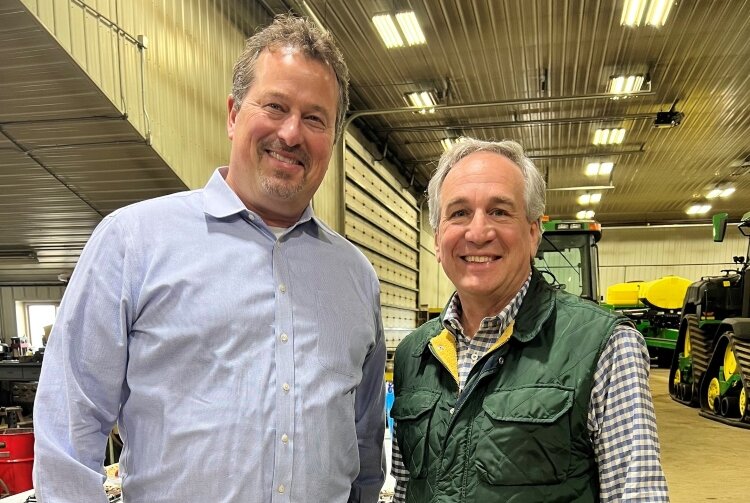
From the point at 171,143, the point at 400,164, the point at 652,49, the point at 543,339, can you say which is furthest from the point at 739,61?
the point at 543,339

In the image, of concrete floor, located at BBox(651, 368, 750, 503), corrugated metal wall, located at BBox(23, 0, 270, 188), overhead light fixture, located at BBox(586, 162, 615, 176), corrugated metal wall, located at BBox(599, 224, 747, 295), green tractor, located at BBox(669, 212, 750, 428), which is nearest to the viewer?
corrugated metal wall, located at BBox(23, 0, 270, 188)

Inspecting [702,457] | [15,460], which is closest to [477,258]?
[15,460]

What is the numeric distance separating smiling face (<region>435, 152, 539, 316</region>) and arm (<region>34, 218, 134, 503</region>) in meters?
0.85

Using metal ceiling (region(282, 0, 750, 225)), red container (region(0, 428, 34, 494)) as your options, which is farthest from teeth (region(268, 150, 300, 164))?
metal ceiling (region(282, 0, 750, 225))

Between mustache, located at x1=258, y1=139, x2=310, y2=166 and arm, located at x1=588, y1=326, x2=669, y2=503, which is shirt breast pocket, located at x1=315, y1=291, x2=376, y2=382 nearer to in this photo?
mustache, located at x1=258, y1=139, x2=310, y2=166

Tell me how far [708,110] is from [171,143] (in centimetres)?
894

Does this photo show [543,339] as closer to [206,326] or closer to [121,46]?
[206,326]

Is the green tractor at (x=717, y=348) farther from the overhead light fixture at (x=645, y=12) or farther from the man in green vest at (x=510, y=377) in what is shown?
the man in green vest at (x=510, y=377)

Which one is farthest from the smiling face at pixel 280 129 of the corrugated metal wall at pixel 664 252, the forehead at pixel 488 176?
the corrugated metal wall at pixel 664 252

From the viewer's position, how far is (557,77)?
789 cm

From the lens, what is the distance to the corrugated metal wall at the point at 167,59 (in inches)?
147

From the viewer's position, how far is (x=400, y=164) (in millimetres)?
12359

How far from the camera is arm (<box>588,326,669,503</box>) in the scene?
117 cm

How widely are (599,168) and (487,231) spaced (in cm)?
1206
